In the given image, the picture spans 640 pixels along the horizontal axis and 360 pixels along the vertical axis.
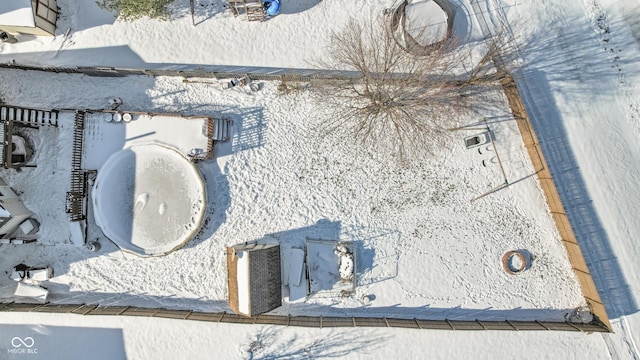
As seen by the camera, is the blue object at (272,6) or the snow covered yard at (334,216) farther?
the snow covered yard at (334,216)

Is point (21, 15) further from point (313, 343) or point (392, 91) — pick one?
point (313, 343)

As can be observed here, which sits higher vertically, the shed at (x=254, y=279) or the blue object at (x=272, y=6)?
the blue object at (x=272, y=6)

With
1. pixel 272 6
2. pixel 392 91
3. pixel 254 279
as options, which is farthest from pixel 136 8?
pixel 254 279

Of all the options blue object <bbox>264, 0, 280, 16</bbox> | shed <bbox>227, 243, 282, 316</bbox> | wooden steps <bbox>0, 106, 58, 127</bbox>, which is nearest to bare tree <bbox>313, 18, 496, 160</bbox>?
blue object <bbox>264, 0, 280, 16</bbox>

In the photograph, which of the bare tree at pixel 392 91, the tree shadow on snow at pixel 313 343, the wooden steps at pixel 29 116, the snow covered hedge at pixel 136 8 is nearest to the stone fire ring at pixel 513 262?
the bare tree at pixel 392 91

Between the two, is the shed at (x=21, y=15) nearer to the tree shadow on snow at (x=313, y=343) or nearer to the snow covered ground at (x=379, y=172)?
the snow covered ground at (x=379, y=172)

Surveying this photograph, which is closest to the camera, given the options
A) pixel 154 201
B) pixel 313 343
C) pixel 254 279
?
pixel 254 279

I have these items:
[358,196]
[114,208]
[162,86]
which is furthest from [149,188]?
[358,196]
